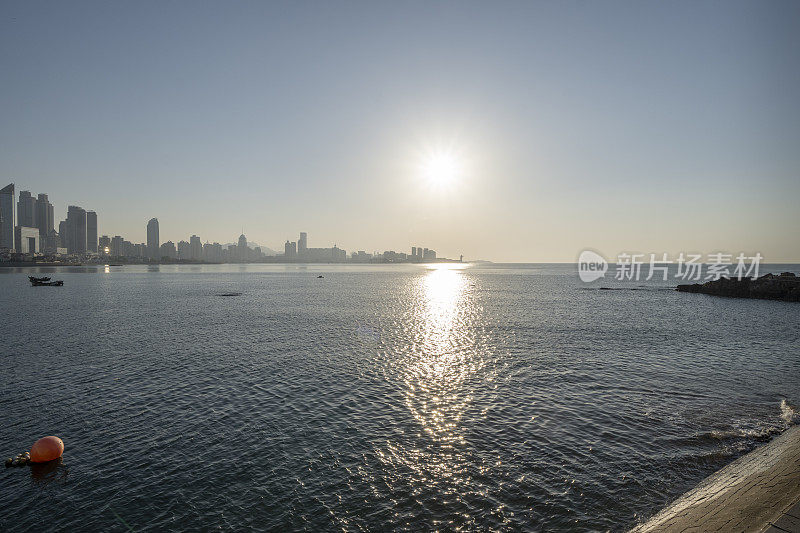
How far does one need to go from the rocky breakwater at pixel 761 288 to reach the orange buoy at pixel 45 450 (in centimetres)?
13925

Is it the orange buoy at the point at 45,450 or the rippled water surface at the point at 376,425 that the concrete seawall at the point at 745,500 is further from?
the orange buoy at the point at 45,450

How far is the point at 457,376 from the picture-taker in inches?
1328

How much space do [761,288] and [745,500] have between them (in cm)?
12390

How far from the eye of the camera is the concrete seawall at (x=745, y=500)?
38.2 feet

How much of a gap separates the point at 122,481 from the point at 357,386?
1606cm

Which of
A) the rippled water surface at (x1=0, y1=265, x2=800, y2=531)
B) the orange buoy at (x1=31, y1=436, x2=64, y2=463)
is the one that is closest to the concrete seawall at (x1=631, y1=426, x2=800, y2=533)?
the rippled water surface at (x1=0, y1=265, x2=800, y2=531)

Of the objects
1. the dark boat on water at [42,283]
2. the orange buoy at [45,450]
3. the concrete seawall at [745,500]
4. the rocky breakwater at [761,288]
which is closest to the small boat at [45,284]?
the dark boat on water at [42,283]

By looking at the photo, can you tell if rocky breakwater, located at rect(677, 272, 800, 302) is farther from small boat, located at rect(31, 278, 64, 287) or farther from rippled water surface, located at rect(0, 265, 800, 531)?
small boat, located at rect(31, 278, 64, 287)

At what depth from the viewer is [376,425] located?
907 inches

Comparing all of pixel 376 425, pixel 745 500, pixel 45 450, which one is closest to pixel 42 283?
pixel 45 450

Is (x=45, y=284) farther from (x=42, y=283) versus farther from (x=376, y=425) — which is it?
(x=376, y=425)

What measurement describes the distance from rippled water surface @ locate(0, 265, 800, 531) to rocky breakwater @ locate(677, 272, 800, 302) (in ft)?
215

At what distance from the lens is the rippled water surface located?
15.3 meters

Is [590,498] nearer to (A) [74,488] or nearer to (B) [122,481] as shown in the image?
(B) [122,481]
